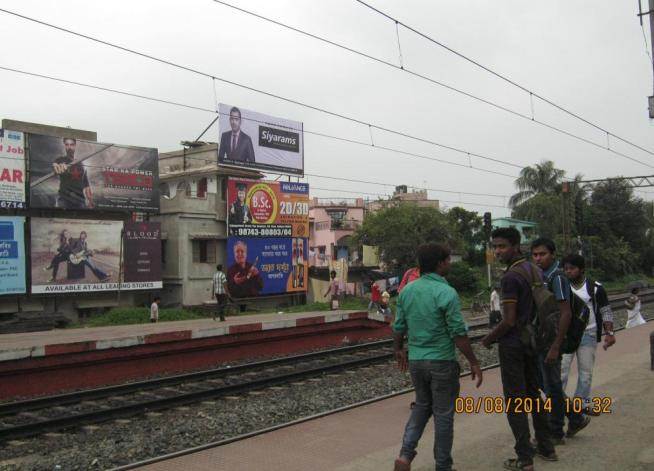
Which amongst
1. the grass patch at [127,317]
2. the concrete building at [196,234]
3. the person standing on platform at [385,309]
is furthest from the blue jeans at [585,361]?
the concrete building at [196,234]

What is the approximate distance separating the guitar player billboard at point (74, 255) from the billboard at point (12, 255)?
52cm

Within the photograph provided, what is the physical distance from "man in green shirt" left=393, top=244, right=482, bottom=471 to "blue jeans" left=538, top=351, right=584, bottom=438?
1072mm

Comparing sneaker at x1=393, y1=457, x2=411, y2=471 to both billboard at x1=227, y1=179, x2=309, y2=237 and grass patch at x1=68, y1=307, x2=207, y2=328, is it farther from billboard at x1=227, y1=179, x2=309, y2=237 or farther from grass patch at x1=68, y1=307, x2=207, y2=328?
billboard at x1=227, y1=179, x2=309, y2=237

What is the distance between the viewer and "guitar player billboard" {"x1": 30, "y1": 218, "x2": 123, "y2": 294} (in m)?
23.8

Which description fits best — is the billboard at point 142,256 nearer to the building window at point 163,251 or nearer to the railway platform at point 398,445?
the building window at point 163,251

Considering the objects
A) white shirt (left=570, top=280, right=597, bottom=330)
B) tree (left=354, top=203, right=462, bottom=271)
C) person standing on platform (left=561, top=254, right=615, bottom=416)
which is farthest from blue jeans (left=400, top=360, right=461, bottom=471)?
tree (left=354, top=203, right=462, bottom=271)

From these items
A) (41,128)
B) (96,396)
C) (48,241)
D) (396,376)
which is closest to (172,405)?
(96,396)

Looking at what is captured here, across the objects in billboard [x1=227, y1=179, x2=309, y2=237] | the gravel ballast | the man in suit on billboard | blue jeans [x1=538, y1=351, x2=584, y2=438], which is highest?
the man in suit on billboard

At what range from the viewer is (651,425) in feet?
19.7

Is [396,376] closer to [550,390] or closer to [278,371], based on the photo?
[278,371]

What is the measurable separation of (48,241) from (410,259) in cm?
2146

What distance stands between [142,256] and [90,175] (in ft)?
13.4

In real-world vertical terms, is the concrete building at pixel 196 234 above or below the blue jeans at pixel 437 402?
above

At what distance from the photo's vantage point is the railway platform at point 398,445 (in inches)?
201
